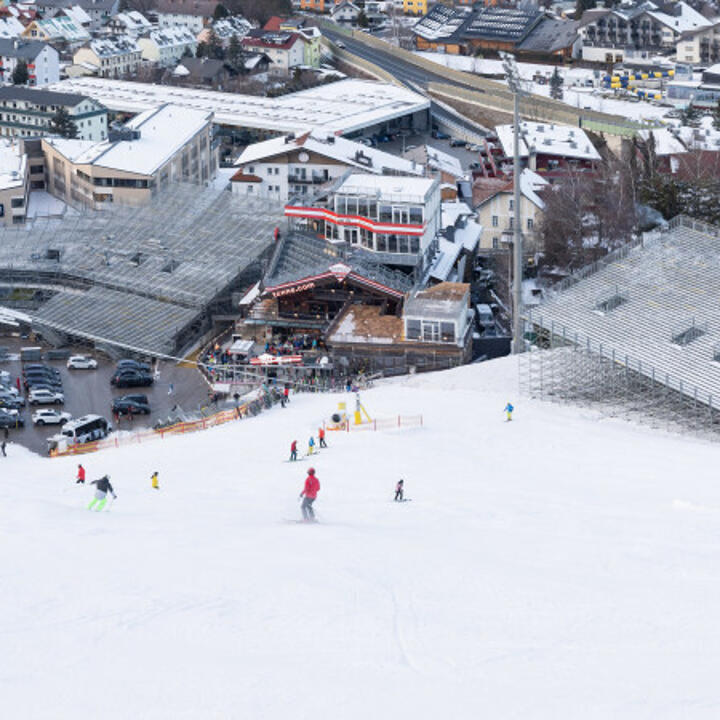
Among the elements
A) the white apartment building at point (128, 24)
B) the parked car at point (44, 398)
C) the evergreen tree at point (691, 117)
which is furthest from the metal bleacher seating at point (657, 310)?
the white apartment building at point (128, 24)

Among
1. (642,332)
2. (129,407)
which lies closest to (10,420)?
(129,407)

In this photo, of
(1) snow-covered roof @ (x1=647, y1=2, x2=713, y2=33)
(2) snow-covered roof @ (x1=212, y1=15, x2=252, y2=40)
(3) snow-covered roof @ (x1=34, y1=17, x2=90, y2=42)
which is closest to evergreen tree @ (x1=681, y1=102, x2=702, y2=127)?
(1) snow-covered roof @ (x1=647, y1=2, x2=713, y2=33)

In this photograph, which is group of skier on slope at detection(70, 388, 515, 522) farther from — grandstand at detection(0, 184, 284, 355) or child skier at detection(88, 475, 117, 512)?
grandstand at detection(0, 184, 284, 355)

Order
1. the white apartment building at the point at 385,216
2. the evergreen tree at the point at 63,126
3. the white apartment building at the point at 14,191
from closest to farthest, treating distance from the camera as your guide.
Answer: the white apartment building at the point at 385,216, the white apartment building at the point at 14,191, the evergreen tree at the point at 63,126

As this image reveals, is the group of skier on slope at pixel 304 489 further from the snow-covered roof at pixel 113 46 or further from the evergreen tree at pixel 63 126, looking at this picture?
the snow-covered roof at pixel 113 46

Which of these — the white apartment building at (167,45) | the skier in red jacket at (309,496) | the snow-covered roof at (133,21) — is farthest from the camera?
the snow-covered roof at (133,21)
